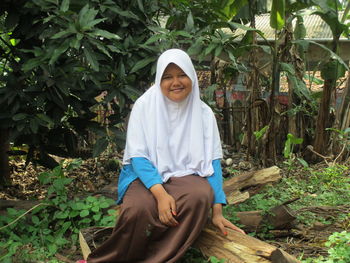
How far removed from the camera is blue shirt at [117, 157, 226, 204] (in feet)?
8.46

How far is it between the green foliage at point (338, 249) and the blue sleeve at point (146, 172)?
108 cm

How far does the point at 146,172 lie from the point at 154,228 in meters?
0.34

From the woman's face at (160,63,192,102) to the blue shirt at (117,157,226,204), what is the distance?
46 centimetres

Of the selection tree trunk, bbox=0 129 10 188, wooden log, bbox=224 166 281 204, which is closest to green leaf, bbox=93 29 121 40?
wooden log, bbox=224 166 281 204

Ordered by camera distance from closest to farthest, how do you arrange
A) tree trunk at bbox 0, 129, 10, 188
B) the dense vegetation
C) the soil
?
1. the dense vegetation
2. the soil
3. tree trunk at bbox 0, 129, 10, 188

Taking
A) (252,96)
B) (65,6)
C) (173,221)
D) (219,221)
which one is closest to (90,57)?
(65,6)

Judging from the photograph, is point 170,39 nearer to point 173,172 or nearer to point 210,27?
point 210,27

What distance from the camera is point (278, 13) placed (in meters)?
4.71

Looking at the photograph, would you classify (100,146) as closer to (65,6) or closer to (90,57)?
(90,57)

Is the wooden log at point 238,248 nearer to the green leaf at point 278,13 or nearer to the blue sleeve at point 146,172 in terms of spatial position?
the blue sleeve at point 146,172

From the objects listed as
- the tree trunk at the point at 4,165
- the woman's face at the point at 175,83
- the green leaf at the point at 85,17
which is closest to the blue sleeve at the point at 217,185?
the woman's face at the point at 175,83

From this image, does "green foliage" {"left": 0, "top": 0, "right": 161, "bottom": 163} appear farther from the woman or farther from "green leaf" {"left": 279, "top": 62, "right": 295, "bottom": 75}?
"green leaf" {"left": 279, "top": 62, "right": 295, "bottom": 75}

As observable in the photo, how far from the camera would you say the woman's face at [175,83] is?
8.71ft

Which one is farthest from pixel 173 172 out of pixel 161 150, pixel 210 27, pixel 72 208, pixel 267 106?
pixel 267 106
